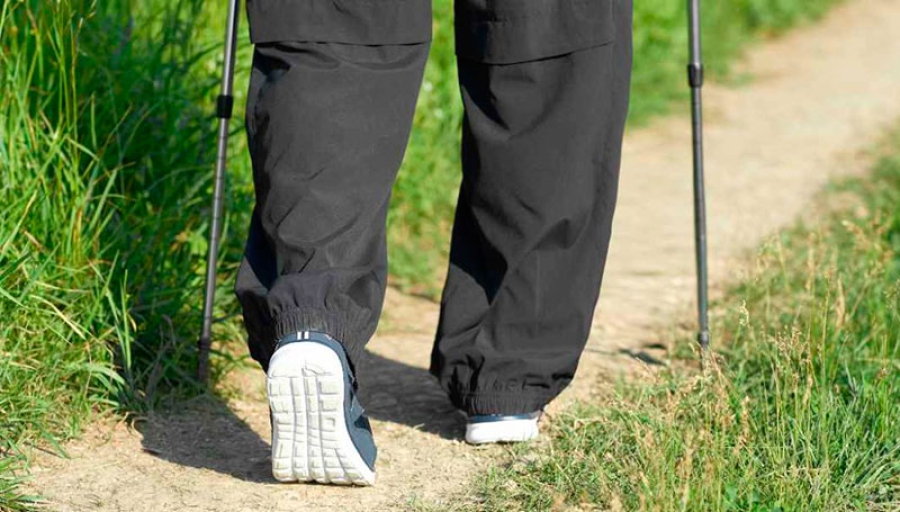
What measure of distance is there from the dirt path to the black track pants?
26 centimetres

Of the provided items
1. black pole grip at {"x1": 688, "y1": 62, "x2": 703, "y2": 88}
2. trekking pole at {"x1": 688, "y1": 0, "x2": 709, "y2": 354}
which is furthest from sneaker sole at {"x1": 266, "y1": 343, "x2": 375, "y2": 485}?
black pole grip at {"x1": 688, "y1": 62, "x2": 703, "y2": 88}

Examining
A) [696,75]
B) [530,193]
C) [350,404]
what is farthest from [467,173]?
[696,75]

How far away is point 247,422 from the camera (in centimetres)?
292

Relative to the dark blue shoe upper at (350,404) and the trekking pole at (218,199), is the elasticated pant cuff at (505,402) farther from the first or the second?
the trekking pole at (218,199)

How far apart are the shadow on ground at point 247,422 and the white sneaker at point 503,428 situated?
4.5 inches

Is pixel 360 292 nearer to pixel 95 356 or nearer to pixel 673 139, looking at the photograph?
pixel 95 356

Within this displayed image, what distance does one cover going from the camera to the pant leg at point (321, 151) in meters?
2.34

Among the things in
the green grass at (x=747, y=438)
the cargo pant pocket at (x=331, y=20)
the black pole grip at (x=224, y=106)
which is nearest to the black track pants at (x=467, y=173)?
the cargo pant pocket at (x=331, y=20)

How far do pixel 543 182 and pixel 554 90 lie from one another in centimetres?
18

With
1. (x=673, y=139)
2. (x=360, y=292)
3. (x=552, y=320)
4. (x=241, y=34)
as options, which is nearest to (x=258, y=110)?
(x=360, y=292)

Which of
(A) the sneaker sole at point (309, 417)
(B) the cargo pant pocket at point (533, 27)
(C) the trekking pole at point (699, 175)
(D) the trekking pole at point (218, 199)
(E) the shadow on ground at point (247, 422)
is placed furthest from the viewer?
(C) the trekking pole at point (699, 175)

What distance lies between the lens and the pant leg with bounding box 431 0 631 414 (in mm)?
2555

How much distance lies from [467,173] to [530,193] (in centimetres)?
14

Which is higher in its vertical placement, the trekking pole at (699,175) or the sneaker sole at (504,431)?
the trekking pole at (699,175)
